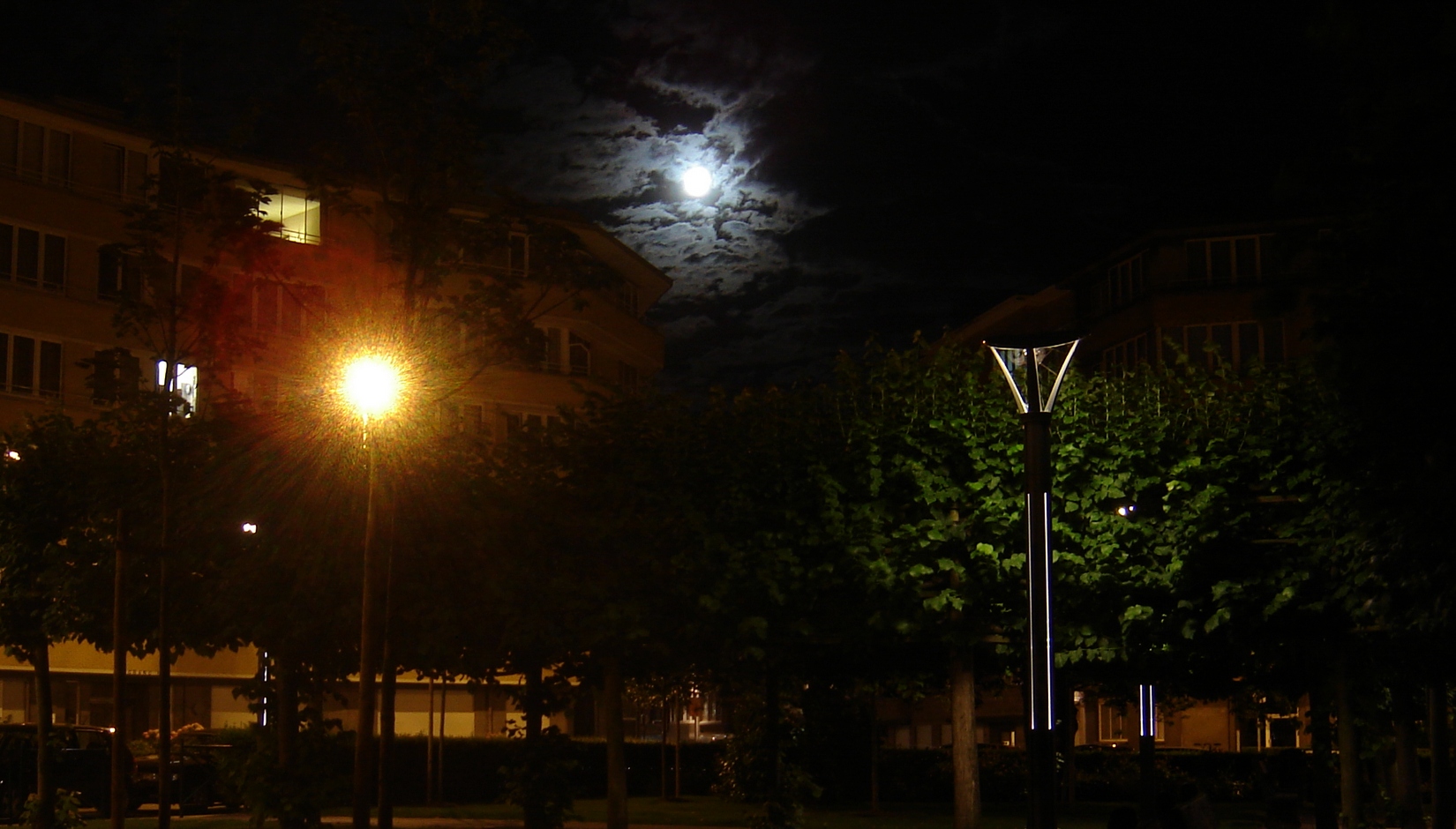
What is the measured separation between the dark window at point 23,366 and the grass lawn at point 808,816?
18089mm

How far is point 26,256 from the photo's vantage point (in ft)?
144

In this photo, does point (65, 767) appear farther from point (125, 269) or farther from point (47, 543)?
point (125, 269)

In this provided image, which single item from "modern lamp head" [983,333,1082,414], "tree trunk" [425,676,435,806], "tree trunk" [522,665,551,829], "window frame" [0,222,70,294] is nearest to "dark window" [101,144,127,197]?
"window frame" [0,222,70,294]

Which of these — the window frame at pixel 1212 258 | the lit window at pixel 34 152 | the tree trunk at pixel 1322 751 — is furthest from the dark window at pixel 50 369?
the window frame at pixel 1212 258

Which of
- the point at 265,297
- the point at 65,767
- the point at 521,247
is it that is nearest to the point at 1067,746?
the point at 65,767

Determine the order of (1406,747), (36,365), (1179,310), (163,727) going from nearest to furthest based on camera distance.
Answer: (163,727) → (1406,747) → (36,365) → (1179,310)

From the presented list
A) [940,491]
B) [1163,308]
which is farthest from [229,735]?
[1163,308]

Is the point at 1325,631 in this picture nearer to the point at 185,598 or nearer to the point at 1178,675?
the point at 1178,675

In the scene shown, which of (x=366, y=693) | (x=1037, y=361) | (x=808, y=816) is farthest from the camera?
(x=808, y=816)

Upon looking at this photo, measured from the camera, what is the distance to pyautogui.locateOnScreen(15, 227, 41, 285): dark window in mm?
43812

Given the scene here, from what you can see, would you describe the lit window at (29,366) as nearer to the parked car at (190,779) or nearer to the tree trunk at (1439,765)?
the parked car at (190,779)

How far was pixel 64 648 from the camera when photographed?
45625 millimetres

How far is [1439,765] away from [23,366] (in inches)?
1492

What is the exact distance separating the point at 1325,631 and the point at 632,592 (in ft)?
26.3
